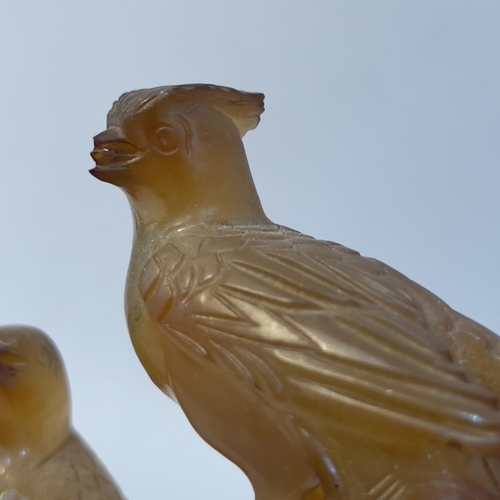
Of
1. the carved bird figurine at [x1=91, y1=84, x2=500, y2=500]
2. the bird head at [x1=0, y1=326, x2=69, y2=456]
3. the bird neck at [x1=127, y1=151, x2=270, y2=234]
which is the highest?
the bird neck at [x1=127, y1=151, x2=270, y2=234]

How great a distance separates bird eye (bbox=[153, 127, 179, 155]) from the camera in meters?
0.86

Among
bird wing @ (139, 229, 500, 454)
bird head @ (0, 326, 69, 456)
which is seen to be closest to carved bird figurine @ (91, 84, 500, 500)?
bird wing @ (139, 229, 500, 454)

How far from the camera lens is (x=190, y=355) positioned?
718mm

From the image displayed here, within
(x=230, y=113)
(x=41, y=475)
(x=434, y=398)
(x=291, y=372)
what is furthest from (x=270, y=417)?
(x=230, y=113)

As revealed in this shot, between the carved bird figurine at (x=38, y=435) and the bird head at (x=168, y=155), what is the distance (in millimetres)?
231

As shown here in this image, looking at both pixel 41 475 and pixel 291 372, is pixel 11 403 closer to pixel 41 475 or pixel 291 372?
pixel 41 475

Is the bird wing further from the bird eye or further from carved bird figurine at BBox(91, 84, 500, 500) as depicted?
the bird eye

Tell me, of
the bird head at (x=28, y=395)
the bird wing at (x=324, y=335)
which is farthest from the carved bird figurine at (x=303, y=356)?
the bird head at (x=28, y=395)

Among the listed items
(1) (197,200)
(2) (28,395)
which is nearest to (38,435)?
(2) (28,395)

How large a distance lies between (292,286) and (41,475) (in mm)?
397

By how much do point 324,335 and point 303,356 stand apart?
0.03 metres

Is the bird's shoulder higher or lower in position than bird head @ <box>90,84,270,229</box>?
lower

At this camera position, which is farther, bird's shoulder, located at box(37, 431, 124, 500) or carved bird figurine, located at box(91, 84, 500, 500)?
bird's shoulder, located at box(37, 431, 124, 500)

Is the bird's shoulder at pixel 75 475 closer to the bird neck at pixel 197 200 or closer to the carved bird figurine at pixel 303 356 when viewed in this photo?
the carved bird figurine at pixel 303 356
